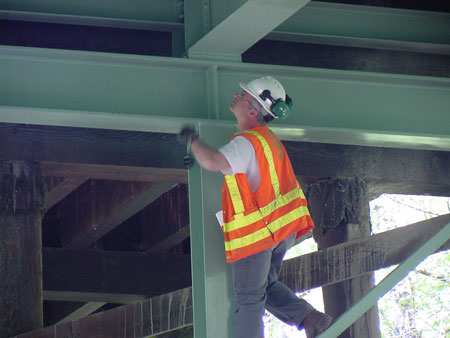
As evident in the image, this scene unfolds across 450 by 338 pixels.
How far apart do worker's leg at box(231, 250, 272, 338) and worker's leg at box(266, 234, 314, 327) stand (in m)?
0.25

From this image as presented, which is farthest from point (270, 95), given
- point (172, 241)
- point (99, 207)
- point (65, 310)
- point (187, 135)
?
point (65, 310)

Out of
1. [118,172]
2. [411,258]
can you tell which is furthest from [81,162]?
[411,258]

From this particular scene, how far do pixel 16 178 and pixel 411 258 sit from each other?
116 inches

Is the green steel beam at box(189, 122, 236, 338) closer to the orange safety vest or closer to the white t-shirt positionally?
the orange safety vest

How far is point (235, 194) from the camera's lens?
5.57 meters

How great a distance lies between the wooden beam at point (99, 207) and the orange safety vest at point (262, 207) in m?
2.47

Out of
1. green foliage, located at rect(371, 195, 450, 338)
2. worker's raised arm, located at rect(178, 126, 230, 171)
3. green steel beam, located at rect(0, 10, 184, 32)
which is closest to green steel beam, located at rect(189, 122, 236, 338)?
worker's raised arm, located at rect(178, 126, 230, 171)

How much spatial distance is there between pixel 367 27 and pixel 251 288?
2303 mm

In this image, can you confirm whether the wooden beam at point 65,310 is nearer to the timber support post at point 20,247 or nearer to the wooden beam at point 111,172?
the wooden beam at point 111,172

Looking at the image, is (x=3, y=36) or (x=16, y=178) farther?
(x=16, y=178)

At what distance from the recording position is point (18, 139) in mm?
7047

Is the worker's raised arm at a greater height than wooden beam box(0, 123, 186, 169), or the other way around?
wooden beam box(0, 123, 186, 169)

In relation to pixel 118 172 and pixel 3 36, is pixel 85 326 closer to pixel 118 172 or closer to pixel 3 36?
pixel 118 172

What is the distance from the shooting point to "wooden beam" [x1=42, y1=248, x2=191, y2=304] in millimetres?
8844
